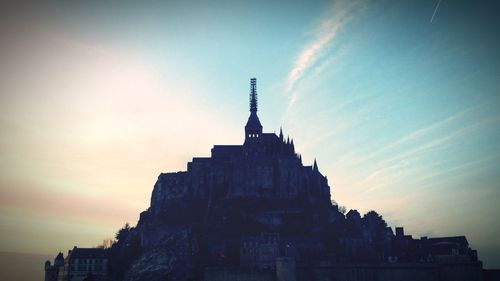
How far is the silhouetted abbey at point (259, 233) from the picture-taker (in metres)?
72.9

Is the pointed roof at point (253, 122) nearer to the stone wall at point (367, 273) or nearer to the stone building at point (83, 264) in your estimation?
the stone wall at point (367, 273)

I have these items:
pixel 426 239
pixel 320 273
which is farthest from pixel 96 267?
pixel 426 239

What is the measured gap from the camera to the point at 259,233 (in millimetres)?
85438

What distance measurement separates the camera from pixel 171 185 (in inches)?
4013

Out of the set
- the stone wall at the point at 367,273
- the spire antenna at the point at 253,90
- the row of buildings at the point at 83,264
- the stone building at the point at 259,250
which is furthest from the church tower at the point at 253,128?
the row of buildings at the point at 83,264

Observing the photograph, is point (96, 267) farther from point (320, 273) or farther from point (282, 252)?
point (320, 273)

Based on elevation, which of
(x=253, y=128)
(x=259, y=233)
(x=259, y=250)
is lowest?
(x=259, y=250)

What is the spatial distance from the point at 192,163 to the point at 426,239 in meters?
50.1

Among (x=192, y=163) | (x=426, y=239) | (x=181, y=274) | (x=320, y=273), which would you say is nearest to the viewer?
(x=320, y=273)

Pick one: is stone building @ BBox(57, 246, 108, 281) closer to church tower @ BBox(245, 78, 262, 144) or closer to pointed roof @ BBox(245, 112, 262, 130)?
church tower @ BBox(245, 78, 262, 144)

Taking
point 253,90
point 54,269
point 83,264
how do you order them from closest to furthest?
1. point 83,264
2. point 54,269
3. point 253,90

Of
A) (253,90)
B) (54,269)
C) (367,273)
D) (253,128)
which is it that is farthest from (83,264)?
(367,273)

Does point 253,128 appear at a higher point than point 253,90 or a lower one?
lower

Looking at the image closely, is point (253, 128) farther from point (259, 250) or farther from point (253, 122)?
point (259, 250)
